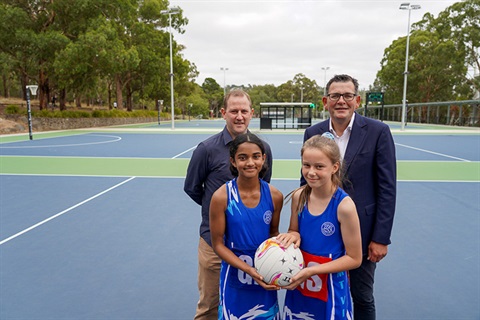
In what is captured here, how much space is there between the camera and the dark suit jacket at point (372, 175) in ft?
8.43

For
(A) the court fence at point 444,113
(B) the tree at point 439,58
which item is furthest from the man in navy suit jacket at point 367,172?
(B) the tree at point 439,58

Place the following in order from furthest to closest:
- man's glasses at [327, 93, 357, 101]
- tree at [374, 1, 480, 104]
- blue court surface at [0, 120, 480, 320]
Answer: tree at [374, 1, 480, 104] → blue court surface at [0, 120, 480, 320] → man's glasses at [327, 93, 357, 101]

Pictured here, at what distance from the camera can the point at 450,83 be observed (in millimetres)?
45656

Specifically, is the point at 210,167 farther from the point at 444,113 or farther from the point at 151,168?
the point at 444,113

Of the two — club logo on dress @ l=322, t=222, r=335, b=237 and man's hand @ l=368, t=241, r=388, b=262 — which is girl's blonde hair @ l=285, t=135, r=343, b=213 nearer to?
club logo on dress @ l=322, t=222, r=335, b=237

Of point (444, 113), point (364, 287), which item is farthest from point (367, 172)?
point (444, 113)

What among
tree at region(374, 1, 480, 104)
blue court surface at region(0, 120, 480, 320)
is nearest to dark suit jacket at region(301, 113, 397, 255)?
blue court surface at region(0, 120, 480, 320)

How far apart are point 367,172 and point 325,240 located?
0.71m

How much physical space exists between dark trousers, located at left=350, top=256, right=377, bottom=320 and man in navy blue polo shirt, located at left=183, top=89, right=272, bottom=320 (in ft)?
3.20

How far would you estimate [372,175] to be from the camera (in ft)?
8.64

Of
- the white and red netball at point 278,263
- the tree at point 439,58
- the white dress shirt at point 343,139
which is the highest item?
the tree at point 439,58

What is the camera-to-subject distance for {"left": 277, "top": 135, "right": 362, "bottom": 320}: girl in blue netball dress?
7.00 ft

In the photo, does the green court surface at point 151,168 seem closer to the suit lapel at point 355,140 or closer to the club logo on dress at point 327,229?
the suit lapel at point 355,140

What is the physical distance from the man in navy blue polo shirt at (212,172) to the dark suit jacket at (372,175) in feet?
2.02
